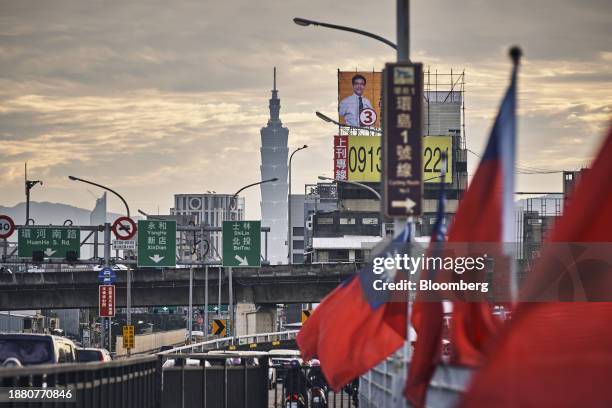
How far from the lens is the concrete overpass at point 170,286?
81.4m

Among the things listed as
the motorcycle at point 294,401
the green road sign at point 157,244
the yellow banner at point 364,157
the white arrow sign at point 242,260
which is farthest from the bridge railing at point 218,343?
the yellow banner at point 364,157

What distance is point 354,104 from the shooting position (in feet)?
426

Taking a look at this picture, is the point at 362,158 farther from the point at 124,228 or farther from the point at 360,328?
the point at 360,328

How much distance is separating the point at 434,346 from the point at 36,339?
11365 millimetres

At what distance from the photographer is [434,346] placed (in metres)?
12.3

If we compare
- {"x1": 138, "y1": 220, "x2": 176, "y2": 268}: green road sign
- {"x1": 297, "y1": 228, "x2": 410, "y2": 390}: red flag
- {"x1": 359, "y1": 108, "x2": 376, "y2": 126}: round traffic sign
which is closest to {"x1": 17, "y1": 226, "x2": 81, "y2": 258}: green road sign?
{"x1": 138, "y1": 220, "x2": 176, "y2": 268}: green road sign

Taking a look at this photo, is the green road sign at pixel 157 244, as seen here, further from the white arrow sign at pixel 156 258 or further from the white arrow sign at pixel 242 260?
the white arrow sign at pixel 242 260

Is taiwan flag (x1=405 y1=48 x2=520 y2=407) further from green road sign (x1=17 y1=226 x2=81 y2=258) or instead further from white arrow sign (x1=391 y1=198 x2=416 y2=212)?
green road sign (x1=17 y1=226 x2=81 y2=258)

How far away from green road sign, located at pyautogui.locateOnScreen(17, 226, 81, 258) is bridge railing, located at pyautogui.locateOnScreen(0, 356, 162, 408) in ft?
169

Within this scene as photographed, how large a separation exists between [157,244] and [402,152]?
177 feet

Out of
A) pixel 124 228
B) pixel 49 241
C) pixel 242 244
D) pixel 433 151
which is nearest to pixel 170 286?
pixel 49 241

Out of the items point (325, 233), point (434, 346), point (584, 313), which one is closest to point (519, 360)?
point (584, 313)

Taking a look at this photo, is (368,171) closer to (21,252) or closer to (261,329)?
(261,329)

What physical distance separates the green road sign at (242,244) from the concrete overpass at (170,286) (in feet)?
38.3
